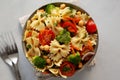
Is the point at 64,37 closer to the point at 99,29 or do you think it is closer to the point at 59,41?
the point at 59,41

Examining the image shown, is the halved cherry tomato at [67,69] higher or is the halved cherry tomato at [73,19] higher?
the halved cherry tomato at [73,19]

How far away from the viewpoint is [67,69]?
99 centimetres

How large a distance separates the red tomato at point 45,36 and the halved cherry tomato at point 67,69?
8 cm

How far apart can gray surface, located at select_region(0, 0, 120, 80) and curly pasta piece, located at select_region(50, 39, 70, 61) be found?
0.12 meters

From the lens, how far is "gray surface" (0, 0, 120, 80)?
1.10m

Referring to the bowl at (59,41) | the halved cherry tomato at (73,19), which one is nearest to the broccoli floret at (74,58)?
the bowl at (59,41)

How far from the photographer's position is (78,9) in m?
1.06

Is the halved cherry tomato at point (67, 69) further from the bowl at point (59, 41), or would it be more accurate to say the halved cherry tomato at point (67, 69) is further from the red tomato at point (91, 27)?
the red tomato at point (91, 27)

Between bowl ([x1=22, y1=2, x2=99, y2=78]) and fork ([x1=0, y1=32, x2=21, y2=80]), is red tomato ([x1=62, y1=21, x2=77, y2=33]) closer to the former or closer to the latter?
bowl ([x1=22, y1=2, x2=99, y2=78])

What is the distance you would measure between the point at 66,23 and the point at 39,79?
200mm

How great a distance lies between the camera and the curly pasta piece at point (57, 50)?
99cm

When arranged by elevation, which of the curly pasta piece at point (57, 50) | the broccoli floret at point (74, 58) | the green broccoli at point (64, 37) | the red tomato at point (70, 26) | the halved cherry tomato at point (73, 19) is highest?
the halved cherry tomato at point (73, 19)

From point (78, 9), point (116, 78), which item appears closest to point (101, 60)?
point (116, 78)

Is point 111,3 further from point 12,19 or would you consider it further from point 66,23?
point 12,19
